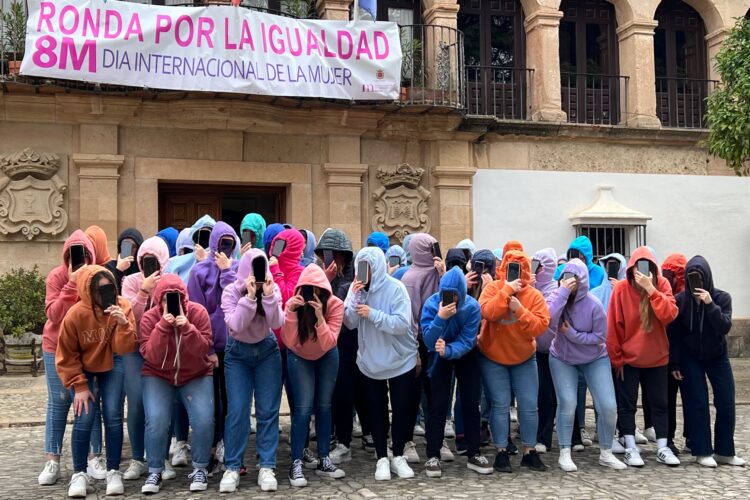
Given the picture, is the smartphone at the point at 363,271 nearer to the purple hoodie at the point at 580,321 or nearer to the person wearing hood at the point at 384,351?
the person wearing hood at the point at 384,351

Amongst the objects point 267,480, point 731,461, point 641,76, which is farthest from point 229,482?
point 641,76

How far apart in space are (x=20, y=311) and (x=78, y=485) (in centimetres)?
688

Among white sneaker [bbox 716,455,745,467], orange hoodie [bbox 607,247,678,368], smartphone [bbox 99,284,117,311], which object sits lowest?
white sneaker [bbox 716,455,745,467]

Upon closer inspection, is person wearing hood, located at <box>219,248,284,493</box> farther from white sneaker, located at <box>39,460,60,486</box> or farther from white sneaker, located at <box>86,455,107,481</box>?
white sneaker, located at <box>39,460,60,486</box>

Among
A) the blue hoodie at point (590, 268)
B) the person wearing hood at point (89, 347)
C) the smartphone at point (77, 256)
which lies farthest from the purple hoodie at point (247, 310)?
the blue hoodie at point (590, 268)

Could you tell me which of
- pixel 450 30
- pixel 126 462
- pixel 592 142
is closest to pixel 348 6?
pixel 450 30

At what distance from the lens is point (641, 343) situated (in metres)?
6.69

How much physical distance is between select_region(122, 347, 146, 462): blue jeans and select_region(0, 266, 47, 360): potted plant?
20.9ft

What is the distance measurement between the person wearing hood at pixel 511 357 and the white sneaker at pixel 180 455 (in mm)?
2365

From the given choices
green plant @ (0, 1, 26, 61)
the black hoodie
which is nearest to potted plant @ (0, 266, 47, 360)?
green plant @ (0, 1, 26, 61)

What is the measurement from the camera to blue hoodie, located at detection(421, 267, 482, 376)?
20.5 ft

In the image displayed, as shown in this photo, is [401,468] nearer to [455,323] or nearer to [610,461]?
[455,323]

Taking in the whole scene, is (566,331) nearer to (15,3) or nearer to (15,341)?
(15,341)

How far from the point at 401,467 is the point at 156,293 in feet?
7.02
